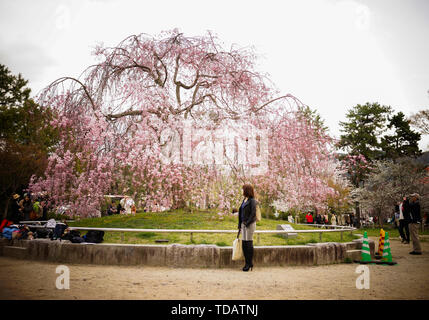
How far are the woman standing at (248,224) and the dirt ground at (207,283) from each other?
0.38 meters

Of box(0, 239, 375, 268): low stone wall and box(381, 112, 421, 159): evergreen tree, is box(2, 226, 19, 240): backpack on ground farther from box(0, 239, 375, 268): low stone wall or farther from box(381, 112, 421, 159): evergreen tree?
box(381, 112, 421, 159): evergreen tree

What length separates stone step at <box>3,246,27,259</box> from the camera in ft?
26.0

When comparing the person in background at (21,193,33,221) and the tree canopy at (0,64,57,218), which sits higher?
the tree canopy at (0,64,57,218)

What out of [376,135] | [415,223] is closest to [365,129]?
[376,135]

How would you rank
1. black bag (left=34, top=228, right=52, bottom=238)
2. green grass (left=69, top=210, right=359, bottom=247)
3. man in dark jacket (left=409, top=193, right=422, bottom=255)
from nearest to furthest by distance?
green grass (left=69, top=210, right=359, bottom=247)
black bag (left=34, top=228, right=52, bottom=238)
man in dark jacket (left=409, top=193, right=422, bottom=255)

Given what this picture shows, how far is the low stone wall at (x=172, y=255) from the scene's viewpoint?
6.76 m

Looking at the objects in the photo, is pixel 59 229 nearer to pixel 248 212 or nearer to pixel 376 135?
pixel 248 212

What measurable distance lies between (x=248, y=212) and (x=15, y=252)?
7.19 metres

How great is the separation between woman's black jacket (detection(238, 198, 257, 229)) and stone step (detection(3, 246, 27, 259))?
21.1 feet

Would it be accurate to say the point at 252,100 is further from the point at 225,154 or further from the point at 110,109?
the point at 110,109

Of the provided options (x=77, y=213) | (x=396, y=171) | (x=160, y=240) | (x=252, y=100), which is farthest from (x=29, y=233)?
(x=396, y=171)

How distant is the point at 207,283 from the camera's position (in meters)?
5.12

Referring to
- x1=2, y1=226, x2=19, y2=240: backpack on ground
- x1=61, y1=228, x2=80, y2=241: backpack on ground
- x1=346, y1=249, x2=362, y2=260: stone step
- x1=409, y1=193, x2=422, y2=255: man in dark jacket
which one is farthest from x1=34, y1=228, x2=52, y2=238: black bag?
x1=409, y1=193, x2=422, y2=255: man in dark jacket
